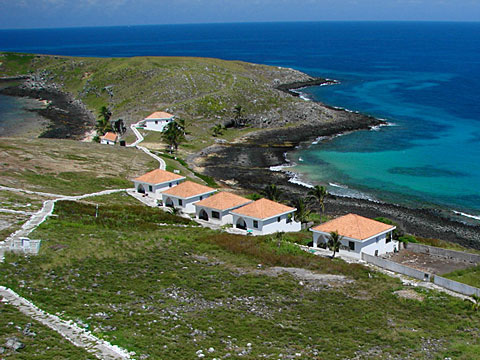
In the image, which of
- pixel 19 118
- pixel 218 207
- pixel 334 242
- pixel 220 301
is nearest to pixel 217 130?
pixel 19 118

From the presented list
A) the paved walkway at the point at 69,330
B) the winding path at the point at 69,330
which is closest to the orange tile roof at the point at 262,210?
the winding path at the point at 69,330

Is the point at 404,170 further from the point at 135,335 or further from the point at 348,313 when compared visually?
the point at 135,335

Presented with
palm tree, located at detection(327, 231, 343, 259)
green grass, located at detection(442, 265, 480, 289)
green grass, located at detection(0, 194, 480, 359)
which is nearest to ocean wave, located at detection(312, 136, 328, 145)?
palm tree, located at detection(327, 231, 343, 259)

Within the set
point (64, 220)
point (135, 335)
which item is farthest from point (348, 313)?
point (64, 220)

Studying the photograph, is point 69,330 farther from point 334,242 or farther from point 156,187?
point 156,187

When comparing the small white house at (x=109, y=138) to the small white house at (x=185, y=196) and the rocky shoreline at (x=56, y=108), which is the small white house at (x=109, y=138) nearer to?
the rocky shoreline at (x=56, y=108)

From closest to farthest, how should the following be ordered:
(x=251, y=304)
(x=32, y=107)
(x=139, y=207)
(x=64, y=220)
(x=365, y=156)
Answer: (x=251, y=304) → (x=64, y=220) → (x=139, y=207) → (x=365, y=156) → (x=32, y=107)

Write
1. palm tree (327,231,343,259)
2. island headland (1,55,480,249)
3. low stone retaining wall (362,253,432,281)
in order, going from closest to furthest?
low stone retaining wall (362,253,432,281), palm tree (327,231,343,259), island headland (1,55,480,249)

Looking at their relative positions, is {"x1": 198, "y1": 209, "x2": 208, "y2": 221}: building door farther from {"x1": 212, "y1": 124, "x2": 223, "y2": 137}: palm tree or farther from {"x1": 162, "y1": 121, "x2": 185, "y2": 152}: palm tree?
{"x1": 212, "y1": 124, "x2": 223, "y2": 137}: palm tree
